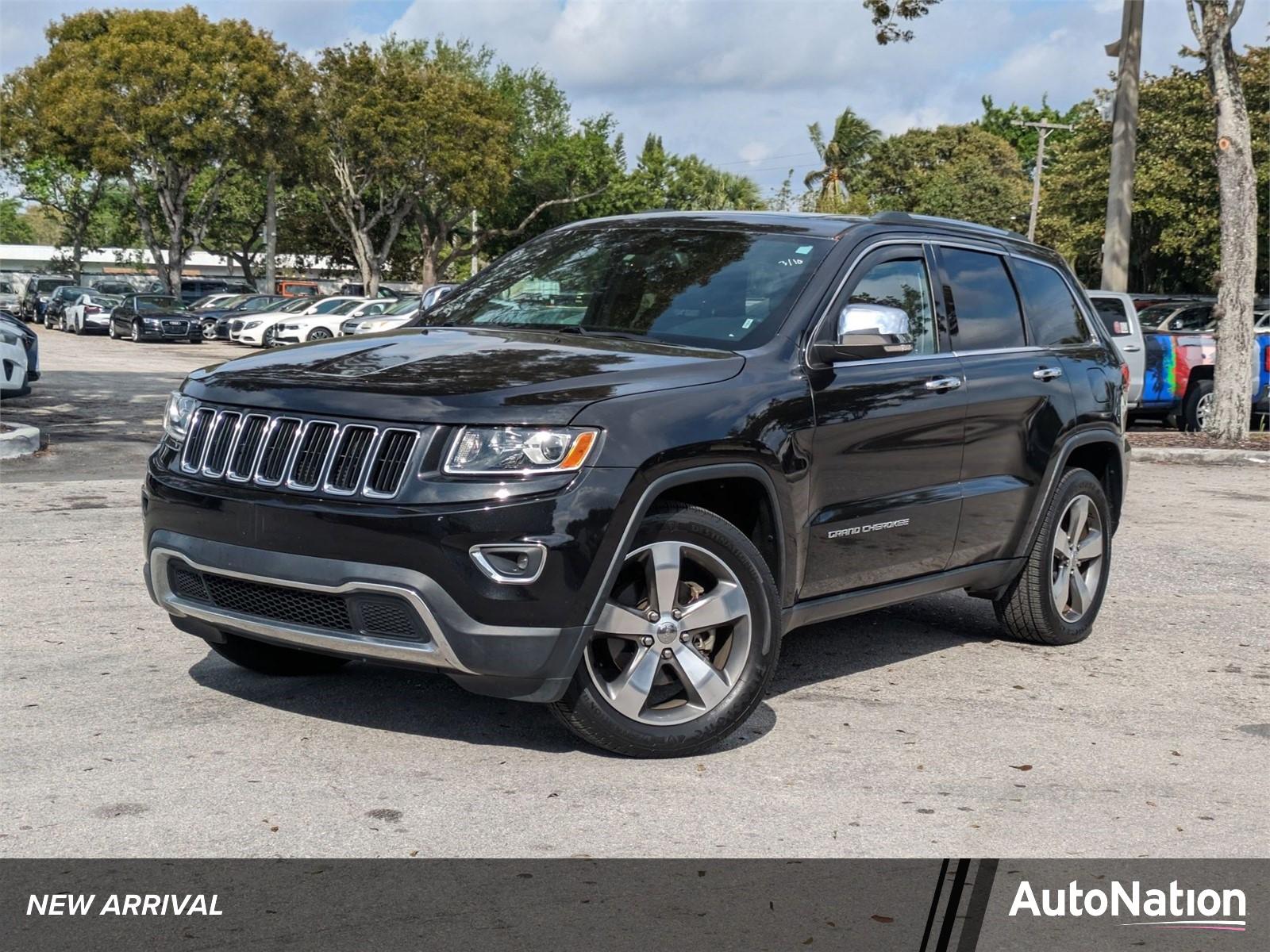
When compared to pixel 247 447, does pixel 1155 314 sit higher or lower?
higher

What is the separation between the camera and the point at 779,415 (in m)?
5.30

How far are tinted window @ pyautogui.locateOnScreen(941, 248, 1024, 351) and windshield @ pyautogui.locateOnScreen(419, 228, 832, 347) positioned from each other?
88cm

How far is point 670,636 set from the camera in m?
4.99

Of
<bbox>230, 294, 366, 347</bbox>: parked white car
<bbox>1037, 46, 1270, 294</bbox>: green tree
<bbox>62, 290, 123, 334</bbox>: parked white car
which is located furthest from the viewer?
<bbox>62, 290, 123, 334</bbox>: parked white car

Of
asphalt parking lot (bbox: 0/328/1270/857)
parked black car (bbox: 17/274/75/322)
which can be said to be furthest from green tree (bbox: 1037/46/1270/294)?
parked black car (bbox: 17/274/75/322)

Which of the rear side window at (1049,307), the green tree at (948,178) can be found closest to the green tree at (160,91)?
the green tree at (948,178)

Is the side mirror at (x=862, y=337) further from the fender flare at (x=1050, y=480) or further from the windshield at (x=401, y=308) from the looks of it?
the windshield at (x=401, y=308)

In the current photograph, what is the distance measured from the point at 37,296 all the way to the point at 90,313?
575 inches

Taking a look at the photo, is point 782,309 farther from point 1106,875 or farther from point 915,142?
point 915,142

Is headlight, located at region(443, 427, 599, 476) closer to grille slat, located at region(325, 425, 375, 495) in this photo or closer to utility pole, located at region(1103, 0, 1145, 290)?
grille slat, located at region(325, 425, 375, 495)

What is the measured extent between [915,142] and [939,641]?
249 ft

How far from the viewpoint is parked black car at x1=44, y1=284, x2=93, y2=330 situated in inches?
2074

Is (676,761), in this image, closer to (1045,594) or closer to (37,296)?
(1045,594)

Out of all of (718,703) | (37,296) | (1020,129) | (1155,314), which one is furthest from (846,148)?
(718,703)
